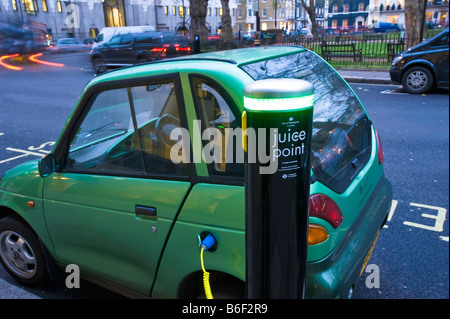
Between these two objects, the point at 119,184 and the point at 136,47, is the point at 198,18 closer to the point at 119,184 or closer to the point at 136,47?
the point at 136,47

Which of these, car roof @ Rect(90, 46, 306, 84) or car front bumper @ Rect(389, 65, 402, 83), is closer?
car roof @ Rect(90, 46, 306, 84)

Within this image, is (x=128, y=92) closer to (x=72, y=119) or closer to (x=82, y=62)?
(x=72, y=119)

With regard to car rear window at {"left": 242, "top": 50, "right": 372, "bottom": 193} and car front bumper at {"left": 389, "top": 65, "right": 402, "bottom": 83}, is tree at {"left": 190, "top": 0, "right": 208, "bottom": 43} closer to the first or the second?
car front bumper at {"left": 389, "top": 65, "right": 402, "bottom": 83}

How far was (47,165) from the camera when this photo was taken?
2457 mm

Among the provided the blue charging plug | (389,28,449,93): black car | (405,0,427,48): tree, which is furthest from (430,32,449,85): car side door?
the blue charging plug

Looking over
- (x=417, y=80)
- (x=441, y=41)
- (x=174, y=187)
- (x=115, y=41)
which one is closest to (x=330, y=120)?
(x=174, y=187)

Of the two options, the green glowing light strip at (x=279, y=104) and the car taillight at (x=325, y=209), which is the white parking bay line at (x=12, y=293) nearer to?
the car taillight at (x=325, y=209)

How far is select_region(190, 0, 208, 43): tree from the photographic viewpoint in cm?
2281

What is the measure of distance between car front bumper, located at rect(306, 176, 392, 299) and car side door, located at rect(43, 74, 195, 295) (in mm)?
774

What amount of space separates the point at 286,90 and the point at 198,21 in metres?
24.1

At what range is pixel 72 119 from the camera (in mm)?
2396

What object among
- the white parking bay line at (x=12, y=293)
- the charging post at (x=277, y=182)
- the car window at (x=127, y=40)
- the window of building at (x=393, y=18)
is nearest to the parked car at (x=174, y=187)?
the white parking bay line at (x=12, y=293)

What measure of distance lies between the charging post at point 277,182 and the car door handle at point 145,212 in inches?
35.1

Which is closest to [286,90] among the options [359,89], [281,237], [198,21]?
[281,237]
